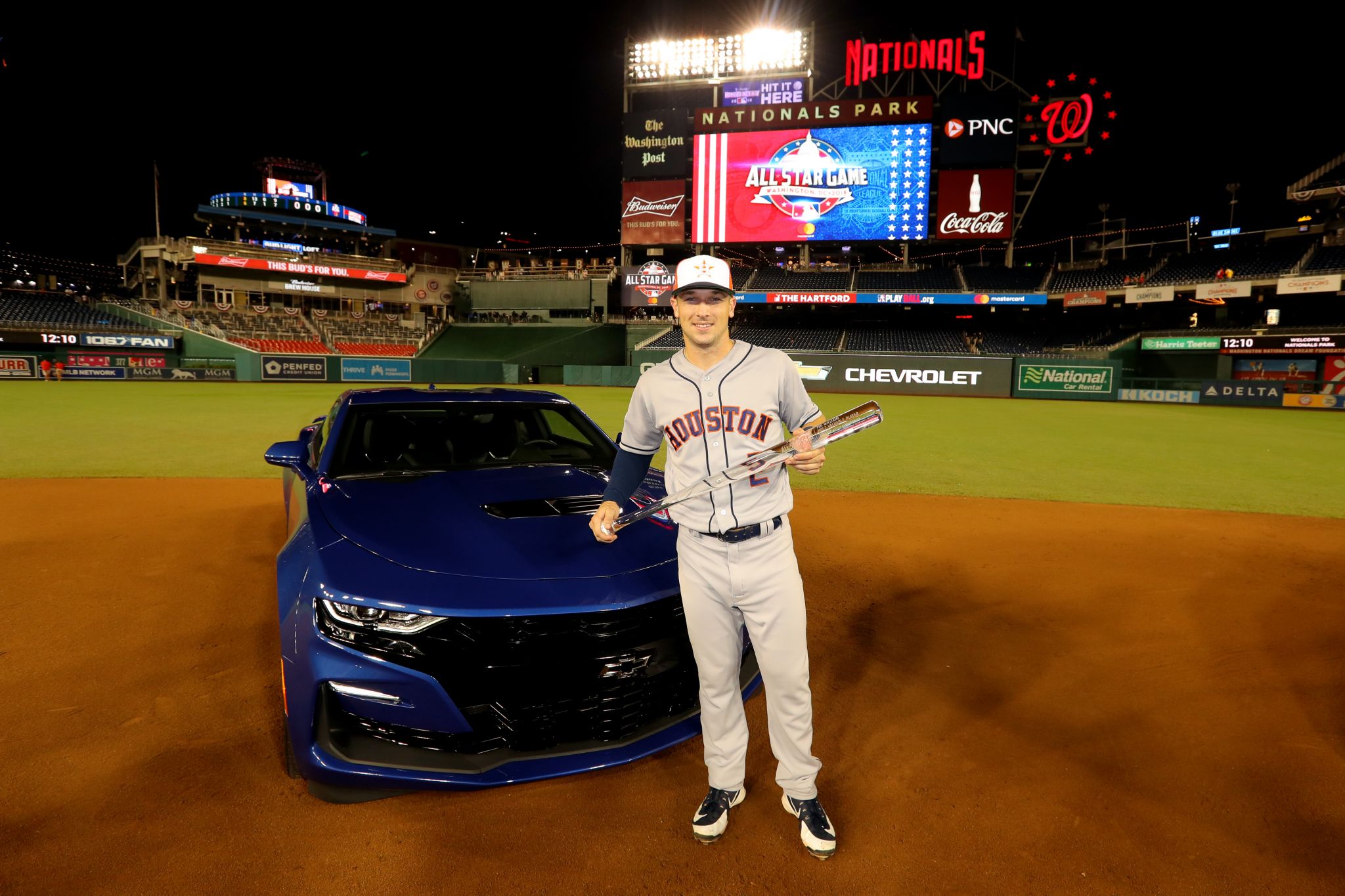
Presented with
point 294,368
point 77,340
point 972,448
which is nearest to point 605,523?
point 972,448

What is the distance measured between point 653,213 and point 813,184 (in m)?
9.27

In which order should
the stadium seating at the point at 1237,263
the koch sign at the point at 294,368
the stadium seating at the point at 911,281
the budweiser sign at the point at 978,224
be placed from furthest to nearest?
the stadium seating at the point at 911,281, the koch sign at the point at 294,368, the budweiser sign at the point at 978,224, the stadium seating at the point at 1237,263

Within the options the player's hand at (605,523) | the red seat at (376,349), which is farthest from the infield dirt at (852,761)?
the red seat at (376,349)

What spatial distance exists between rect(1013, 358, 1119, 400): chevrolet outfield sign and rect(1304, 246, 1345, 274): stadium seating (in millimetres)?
11728

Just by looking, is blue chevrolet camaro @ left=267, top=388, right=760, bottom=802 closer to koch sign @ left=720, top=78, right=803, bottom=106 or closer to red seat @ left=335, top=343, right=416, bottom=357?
koch sign @ left=720, top=78, right=803, bottom=106

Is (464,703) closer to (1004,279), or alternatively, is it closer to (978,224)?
(978,224)

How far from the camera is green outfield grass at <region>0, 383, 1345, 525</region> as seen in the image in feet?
29.1

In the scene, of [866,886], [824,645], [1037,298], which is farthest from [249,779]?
[1037,298]

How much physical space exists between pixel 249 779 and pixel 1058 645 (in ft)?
13.3

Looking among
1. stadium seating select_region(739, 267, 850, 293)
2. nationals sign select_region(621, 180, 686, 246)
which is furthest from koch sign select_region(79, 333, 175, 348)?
stadium seating select_region(739, 267, 850, 293)

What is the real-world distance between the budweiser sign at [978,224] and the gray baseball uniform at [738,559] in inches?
1520

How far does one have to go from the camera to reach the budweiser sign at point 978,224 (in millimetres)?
35688

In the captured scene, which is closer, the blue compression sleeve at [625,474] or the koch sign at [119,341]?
the blue compression sleeve at [625,474]

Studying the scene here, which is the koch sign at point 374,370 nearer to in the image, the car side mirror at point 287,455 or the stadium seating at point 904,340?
the stadium seating at point 904,340
